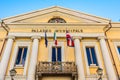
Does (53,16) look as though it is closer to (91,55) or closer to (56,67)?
(91,55)

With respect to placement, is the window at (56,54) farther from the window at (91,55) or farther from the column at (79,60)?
the window at (91,55)

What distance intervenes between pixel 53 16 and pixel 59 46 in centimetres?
379

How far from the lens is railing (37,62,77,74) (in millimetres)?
11492

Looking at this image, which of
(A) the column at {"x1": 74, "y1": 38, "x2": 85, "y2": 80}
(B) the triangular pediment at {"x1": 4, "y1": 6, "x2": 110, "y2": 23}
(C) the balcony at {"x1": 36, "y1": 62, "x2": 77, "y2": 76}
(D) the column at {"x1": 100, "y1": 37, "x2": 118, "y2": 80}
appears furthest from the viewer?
(B) the triangular pediment at {"x1": 4, "y1": 6, "x2": 110, "y2": 23}

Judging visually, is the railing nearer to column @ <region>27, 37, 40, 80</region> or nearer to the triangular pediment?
column @ <region>27, 37, 40, 80</region>

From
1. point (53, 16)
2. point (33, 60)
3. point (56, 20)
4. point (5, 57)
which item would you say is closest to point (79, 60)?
point (33, 60)

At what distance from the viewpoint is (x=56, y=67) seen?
11.8 metres

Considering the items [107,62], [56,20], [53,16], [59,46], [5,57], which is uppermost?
[53,16]

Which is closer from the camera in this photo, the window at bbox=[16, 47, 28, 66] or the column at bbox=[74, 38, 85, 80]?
the column at bbox=[74, 38, 85, 80]

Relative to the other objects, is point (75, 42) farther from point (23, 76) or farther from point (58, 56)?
point (23, 76)

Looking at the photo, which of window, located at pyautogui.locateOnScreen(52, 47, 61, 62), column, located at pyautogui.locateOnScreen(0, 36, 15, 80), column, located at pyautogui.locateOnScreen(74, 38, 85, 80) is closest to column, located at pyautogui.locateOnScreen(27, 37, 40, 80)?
window, located at pyautogui.locateOnScreen(52, 47, 61, 62)

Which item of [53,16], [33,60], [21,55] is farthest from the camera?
[53,16]

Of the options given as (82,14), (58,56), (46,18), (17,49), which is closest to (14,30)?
(17,49)

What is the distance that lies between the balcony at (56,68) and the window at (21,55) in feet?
5.88
